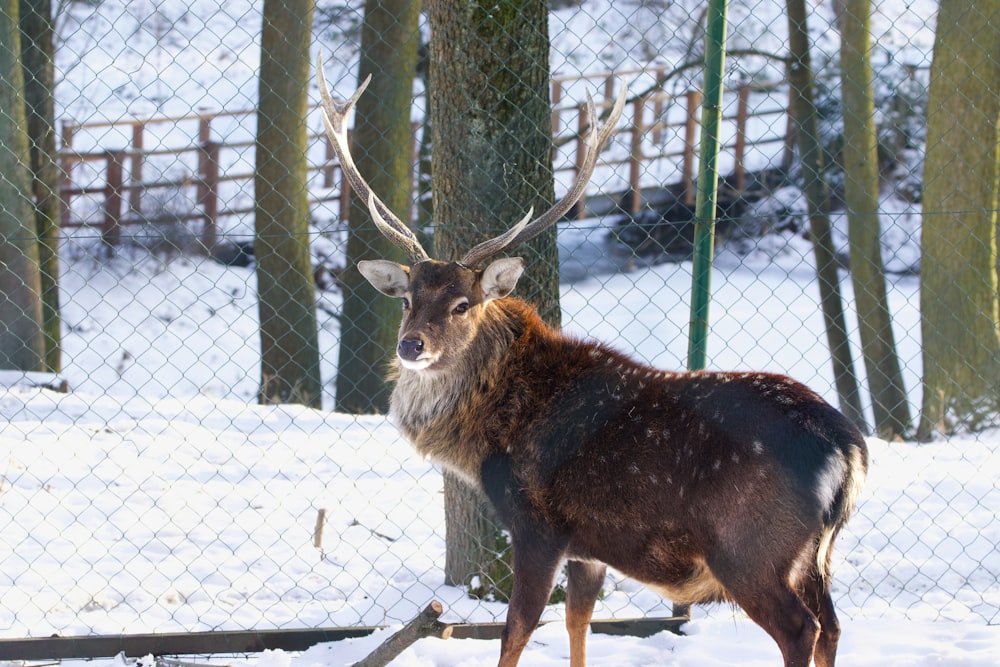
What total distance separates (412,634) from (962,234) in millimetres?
6839

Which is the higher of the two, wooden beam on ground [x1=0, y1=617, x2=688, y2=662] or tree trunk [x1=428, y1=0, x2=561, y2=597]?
tree trunk [x1=428, y1=0, x2=561, y2=597]

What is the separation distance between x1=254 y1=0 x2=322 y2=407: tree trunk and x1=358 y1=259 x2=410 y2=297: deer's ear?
4926 mm

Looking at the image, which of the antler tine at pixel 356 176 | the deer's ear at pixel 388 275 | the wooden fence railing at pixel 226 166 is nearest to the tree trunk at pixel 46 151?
the wooden fence railing at pixel 226 166

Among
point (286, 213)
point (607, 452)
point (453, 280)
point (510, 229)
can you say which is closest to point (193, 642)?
point (453, 280)

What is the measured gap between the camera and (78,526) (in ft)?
18.7

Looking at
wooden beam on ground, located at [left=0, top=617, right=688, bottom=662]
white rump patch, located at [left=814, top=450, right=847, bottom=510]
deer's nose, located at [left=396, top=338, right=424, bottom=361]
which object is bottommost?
wooden beam on ground, located at [left=0, top=617, right=688, bottom=662]

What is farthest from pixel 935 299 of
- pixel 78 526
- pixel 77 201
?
pixel 77 201

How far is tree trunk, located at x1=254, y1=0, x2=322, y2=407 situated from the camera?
31.8 feet

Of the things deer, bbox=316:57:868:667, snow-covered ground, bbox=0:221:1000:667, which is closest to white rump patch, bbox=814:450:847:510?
deer, bbox=316:57:868:667

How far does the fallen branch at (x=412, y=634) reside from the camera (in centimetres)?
402

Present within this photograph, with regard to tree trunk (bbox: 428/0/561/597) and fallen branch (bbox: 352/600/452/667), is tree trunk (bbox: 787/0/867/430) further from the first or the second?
fallen branch (bbox: 352/600/452/667)

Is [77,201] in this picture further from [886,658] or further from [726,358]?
[886,658]

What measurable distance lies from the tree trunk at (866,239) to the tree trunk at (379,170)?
4.26 m

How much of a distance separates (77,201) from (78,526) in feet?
46.8
